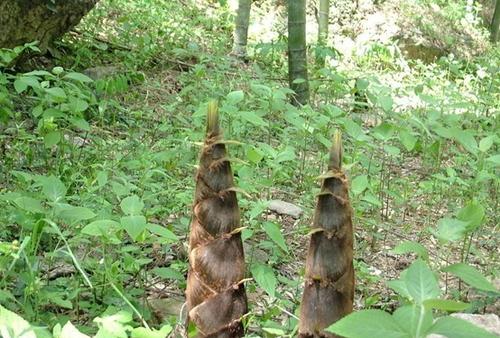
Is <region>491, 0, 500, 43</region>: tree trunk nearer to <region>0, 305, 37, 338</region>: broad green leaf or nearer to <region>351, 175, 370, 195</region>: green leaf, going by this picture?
<region>351, 175, 370, 195</region>: green leaf

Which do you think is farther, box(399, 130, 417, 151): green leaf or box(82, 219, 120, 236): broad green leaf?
box(399, 130, 417, 151): green leaf

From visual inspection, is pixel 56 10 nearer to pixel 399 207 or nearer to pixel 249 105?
pixel 249 105

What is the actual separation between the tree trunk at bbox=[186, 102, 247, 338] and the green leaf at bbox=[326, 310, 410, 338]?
57cm

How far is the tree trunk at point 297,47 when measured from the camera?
609 cm

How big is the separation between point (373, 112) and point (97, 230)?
4.41 metres

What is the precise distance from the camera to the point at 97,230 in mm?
2145

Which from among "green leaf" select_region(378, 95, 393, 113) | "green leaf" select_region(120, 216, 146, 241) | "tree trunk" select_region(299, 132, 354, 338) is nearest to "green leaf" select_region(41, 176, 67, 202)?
"green leaf" select_region(120, 216, 146, 241)

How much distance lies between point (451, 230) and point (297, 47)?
169 inches

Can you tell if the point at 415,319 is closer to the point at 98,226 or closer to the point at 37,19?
the point at 98,226

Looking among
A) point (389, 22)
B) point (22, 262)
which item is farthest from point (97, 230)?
point (389, 22)

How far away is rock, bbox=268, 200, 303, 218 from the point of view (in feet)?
12.6

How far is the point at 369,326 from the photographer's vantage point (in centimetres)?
126

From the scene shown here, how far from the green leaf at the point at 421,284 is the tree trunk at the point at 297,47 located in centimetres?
464

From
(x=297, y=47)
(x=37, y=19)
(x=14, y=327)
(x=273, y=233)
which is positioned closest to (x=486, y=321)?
(x=273, y=233)
